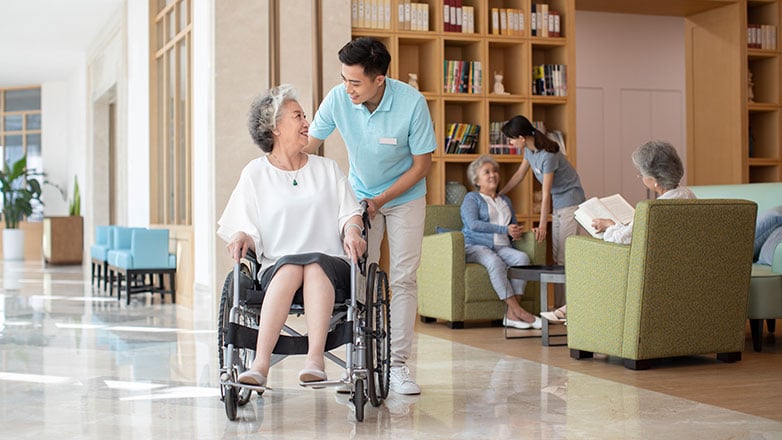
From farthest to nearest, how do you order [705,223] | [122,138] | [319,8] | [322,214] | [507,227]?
[122,138]
[319,8]
[507,227]
[705,223]
[322,214]

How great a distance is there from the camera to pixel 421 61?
746 centimetres

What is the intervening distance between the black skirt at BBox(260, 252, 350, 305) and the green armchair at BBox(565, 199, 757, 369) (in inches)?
61.0

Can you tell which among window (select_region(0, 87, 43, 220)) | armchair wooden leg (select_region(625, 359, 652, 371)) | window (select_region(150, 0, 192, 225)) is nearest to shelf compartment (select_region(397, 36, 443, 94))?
window (select_region(150, 0, 192, 225))

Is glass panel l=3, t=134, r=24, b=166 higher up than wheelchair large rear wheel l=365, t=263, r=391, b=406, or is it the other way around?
glass panel l=3, t=134, r=24, b=166

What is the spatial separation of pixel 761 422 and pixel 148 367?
2.78 metres

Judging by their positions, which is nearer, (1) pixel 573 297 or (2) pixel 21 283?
(1) pixel 573 297

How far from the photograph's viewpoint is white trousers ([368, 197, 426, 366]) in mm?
3631

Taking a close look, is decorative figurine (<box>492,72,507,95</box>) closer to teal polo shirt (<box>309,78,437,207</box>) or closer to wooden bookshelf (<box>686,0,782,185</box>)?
wooden bookshelf (<box>686,0,782,185</box>)

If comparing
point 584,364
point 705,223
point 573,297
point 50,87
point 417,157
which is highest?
point 50,87

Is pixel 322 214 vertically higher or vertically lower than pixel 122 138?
lower

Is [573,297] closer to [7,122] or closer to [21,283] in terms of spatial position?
[21,283]

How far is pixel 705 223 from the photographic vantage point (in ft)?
13.9

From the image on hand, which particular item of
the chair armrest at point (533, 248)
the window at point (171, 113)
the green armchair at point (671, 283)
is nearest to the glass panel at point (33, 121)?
the window at point (171, 113)

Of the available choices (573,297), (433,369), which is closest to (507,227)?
(573,297)
